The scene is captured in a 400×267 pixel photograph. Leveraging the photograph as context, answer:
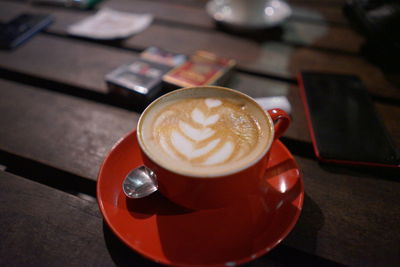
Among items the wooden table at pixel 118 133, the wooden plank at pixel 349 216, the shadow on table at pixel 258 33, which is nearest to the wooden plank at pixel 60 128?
the wooden table at pixel 118 133

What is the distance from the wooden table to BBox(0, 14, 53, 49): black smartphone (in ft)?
0.11

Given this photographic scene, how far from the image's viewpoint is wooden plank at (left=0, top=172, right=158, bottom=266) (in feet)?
1.50

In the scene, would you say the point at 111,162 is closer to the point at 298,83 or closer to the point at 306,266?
the point at 306,266

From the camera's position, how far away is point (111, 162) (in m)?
0.57

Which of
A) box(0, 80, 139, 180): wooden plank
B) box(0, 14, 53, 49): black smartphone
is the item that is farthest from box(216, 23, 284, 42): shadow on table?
box(0, 14, 53, 49): black smartphone

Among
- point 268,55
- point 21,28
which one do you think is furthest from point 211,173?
point 21,28

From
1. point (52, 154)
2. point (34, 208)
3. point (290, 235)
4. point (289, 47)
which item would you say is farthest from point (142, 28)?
point (290, 235)

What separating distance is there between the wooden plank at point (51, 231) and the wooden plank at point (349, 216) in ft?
0.96

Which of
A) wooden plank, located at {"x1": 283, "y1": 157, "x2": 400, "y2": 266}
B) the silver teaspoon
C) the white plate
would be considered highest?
the white plate

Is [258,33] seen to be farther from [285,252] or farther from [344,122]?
[285,252]

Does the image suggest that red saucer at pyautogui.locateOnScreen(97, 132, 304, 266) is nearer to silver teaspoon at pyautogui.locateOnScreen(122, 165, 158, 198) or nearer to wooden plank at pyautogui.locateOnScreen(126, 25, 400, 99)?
silver teaspoon at pyautogui.locateOnScreen(122, 165, 158, 198)

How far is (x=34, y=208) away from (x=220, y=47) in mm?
784

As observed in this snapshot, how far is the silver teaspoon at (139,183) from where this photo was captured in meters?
0.51

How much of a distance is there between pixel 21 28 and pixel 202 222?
42.7 inches
